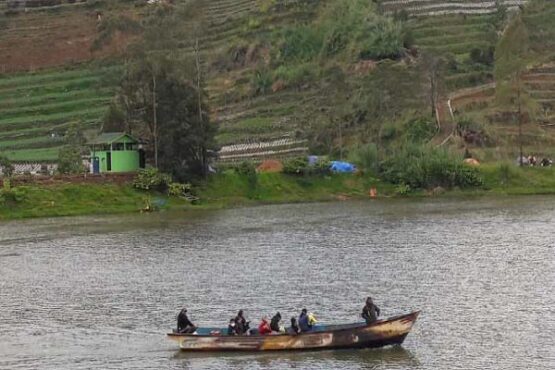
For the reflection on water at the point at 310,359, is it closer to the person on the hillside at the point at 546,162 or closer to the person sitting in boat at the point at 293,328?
the person sitting in boat at the point at 293,328

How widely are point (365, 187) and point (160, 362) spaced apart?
186 feet

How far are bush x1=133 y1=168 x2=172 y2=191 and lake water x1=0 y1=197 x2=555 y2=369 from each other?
5821 mm

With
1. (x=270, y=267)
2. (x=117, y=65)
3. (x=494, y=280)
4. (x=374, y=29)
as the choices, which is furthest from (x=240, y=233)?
(x=117, y=65)

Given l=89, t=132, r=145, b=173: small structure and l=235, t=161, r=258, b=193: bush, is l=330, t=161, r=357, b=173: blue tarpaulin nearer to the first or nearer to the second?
l=235, t=161, r=258, b=193: bush

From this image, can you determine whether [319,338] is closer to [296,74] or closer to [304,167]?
[304,167]

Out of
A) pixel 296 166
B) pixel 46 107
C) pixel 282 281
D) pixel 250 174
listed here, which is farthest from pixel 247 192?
pixel 46 107

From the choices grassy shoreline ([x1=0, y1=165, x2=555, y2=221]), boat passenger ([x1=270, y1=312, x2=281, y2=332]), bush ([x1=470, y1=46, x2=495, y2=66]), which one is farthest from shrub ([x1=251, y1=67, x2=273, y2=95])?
boat passenger ([x1=270, y1=312, x2=281, y2=332])

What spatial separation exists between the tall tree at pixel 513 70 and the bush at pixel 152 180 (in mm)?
30933

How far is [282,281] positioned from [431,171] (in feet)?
140

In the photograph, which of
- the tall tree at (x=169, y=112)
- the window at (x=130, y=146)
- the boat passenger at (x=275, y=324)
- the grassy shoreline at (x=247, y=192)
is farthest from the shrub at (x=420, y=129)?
the boat passenger at (x=275, y=324)

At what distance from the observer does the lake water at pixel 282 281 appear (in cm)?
4431

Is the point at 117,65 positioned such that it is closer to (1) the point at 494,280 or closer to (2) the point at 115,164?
(2) the point at 115,164

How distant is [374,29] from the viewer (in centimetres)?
14212

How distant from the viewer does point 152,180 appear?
92250mm
